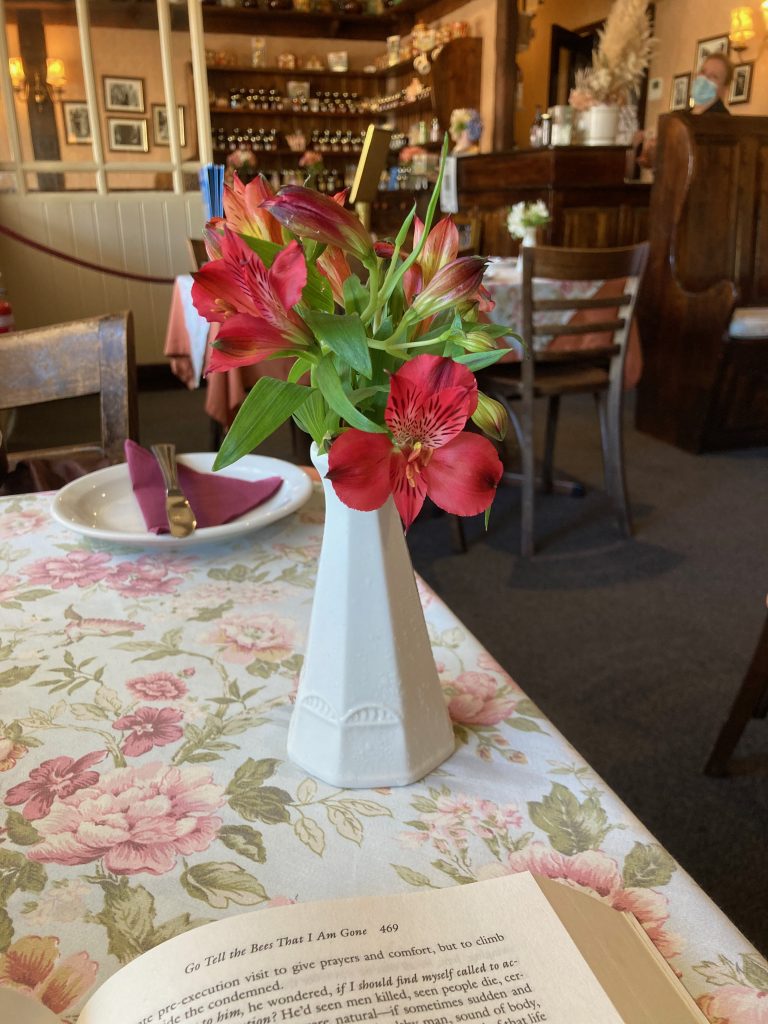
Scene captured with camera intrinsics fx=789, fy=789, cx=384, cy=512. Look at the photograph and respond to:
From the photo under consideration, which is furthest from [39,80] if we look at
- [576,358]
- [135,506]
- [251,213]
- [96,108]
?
[251,213]

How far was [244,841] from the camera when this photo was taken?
18.5 inches

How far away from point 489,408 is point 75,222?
16.5 feet

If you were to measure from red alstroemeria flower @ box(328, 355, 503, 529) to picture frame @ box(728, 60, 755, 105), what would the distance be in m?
6.47

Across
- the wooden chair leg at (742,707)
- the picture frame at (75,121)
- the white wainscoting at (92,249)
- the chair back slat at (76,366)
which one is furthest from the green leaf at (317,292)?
the picture frame at (75,121)

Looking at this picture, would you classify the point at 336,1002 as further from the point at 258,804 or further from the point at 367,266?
the point at 367,266

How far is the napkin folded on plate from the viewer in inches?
34.8

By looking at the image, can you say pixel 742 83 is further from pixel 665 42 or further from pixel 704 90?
pixel 704 90

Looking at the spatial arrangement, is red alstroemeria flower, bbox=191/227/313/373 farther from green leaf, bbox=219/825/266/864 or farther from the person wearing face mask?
the person wearing face mask

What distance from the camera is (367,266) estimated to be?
0.43 meters

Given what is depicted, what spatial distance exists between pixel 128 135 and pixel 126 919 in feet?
21.1

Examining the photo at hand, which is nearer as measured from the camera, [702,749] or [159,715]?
[159,715]

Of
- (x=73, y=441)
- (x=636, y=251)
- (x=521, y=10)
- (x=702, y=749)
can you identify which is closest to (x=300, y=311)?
(x=702, y=749)

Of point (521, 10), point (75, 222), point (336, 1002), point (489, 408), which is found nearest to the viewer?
point (336, 1002)

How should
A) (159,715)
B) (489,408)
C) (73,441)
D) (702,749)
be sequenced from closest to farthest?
(489,408)
(159,715)
(702,749)
(73,441)
